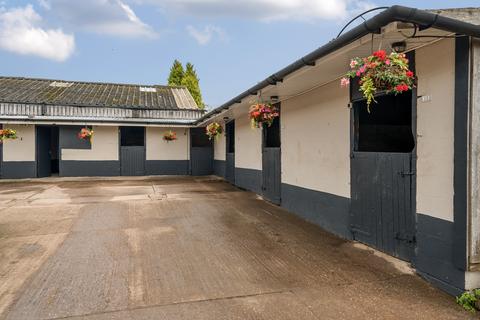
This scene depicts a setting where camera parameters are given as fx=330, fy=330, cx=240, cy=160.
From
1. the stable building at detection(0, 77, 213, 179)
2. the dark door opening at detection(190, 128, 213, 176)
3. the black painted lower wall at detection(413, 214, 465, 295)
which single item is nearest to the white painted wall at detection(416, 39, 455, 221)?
the black painted lower wall at detection(413, 214, 465, 295)

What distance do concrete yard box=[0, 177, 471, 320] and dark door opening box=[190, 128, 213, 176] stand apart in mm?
9999

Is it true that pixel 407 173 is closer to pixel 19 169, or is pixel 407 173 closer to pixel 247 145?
pixel 247 145

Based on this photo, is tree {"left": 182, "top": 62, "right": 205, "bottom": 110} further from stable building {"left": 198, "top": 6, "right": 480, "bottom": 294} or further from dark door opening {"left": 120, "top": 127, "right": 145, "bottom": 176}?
stable building {"left": 198, "top": 6, "right": 480, "bottom": 294}

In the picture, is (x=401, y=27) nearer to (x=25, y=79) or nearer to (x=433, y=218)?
(x=433, y=218)

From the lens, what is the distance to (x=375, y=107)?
216 inches

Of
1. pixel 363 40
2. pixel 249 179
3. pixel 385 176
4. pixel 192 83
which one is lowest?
pixel 249 179

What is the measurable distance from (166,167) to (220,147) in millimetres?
3310

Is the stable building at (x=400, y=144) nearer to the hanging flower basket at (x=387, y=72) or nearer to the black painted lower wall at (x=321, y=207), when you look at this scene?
the black painted lower wall at (x=321, y=207)

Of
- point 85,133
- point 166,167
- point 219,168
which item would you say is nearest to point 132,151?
point 166,167

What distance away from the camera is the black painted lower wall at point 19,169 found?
1512 cm

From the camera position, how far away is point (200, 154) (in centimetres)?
1750

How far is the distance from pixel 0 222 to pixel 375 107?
7509 mm

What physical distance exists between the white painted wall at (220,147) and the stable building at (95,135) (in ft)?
3.19

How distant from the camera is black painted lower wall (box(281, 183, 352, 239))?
18.5 feet
